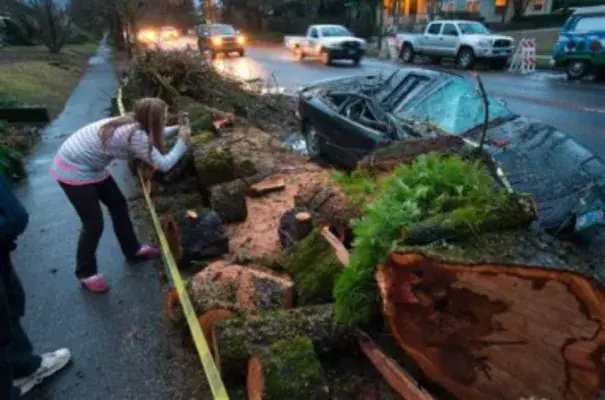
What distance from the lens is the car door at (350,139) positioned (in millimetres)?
6434

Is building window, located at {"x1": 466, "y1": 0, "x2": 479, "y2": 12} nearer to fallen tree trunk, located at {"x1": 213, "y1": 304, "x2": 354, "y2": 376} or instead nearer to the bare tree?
the bare tree

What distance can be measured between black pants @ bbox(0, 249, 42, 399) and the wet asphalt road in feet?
19.3

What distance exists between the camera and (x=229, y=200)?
18.4ft

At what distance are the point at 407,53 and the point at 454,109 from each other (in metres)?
20.1

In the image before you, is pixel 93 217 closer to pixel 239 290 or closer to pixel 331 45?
pixel 239 290

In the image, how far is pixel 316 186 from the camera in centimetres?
509

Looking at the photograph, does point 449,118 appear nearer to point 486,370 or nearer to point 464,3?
point 486,370

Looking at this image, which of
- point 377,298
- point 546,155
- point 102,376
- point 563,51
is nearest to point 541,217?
point 546,155

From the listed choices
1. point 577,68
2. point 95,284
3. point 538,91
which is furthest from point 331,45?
point 95,284

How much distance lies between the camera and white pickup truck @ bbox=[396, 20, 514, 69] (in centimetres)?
2058

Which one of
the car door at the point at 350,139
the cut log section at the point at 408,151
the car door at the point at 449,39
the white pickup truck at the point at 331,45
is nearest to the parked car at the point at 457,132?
the car door at the point at 350,139

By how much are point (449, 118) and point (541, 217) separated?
7.93 feet

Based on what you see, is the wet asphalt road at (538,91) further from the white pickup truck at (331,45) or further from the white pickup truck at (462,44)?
the white pickup truck at (462,44)

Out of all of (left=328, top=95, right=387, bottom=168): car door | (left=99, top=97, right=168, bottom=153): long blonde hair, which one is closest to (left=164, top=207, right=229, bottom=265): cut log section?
(left=99, top=97, right=168, bottom=153): long blonde hair
